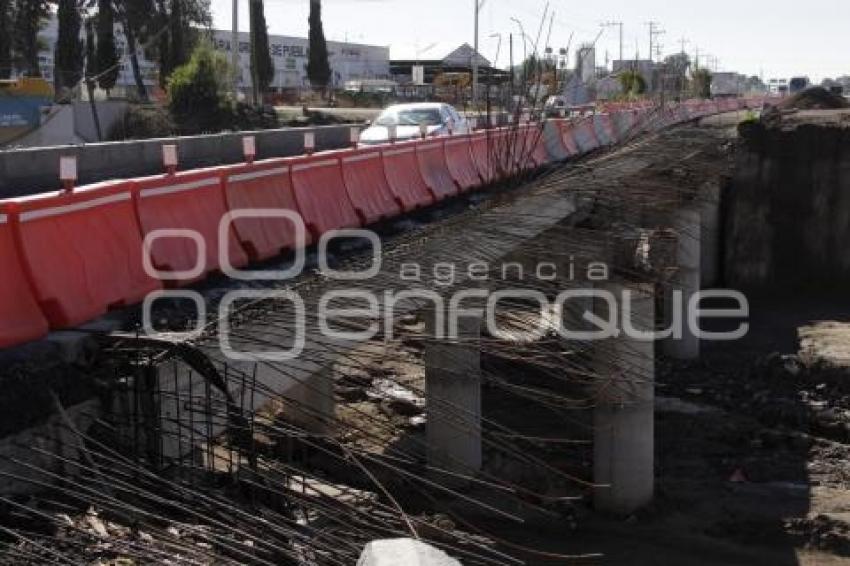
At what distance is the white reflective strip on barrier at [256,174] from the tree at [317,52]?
52.4 meters

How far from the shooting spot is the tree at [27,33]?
50.1 metres

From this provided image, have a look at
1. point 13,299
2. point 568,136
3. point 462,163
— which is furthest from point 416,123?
point 13,299

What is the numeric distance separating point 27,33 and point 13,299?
161ft

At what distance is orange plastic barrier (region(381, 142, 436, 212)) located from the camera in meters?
14.3

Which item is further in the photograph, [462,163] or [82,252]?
[462,163]

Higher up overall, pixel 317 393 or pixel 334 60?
pixel 334 60

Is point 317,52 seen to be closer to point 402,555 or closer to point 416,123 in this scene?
point 416,123

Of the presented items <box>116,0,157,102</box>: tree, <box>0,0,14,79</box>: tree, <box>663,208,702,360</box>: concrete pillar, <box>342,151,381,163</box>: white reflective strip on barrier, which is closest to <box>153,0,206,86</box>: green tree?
<box>116,0,157,102</box>: tree

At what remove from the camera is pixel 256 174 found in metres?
10.5

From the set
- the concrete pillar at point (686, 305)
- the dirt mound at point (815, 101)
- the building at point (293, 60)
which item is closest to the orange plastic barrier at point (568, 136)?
the concrete pillar at point (686, 305)

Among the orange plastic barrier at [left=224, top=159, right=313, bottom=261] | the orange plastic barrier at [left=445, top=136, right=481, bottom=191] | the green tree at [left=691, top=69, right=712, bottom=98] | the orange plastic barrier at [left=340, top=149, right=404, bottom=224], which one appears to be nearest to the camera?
the orange plastic barrier at [left=224, top=159, right=313, bottom=261]

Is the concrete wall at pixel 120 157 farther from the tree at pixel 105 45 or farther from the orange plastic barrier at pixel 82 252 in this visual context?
the tree at pixel 105 45

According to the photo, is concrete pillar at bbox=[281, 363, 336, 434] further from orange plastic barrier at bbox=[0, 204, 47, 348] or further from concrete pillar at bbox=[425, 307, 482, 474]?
orange plastic barrier at bbox=[0, 204, 47, 348]

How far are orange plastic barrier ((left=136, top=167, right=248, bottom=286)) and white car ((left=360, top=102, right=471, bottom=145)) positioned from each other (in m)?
13.0
